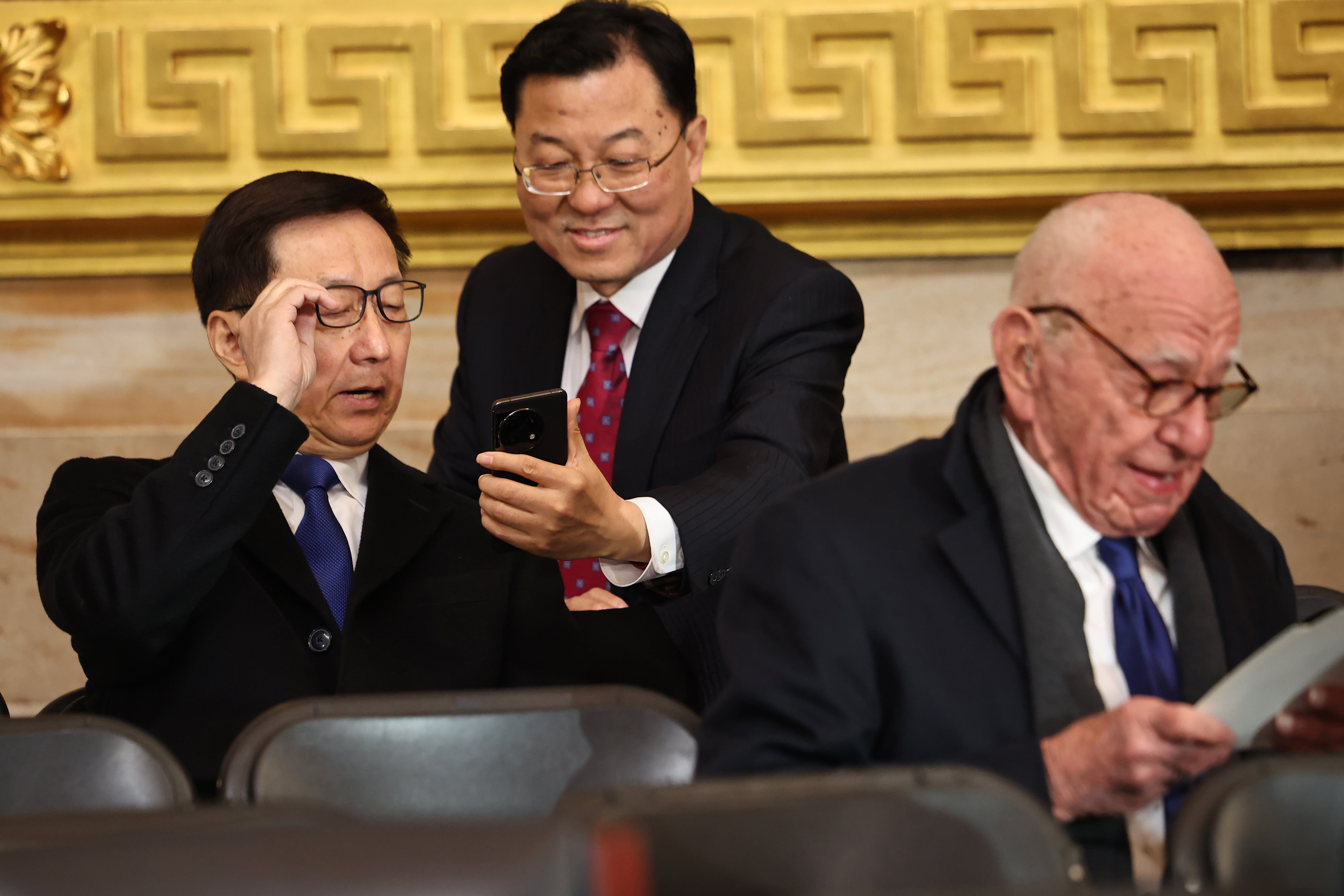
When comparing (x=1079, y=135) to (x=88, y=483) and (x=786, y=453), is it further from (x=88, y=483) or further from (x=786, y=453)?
(x=88, y=483)

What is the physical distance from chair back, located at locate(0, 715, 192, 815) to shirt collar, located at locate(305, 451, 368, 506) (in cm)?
61

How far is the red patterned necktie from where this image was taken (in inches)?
93.2

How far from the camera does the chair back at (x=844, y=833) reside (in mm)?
1001

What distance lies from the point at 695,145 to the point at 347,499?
0.97m

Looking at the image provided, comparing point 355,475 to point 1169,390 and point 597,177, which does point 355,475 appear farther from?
point 1169,390

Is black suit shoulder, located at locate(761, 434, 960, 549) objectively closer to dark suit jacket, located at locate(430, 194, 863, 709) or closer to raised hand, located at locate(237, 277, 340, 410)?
dark suit jacket, located at locate(430, 194, 863, 709)

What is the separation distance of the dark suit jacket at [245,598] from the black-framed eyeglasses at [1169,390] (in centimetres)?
87


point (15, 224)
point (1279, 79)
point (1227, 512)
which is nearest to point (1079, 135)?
point (1279, 79)

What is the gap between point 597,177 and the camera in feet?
7.70

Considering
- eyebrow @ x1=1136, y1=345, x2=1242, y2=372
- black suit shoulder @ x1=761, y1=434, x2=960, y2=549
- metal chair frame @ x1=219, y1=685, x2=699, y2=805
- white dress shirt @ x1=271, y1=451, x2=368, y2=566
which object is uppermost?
eyebrow @ x1=1136, y1=345, x2=1242, y2=372

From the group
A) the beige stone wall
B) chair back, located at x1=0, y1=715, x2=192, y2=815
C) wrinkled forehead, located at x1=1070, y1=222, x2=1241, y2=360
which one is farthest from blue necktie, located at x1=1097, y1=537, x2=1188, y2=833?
the beige stone wall

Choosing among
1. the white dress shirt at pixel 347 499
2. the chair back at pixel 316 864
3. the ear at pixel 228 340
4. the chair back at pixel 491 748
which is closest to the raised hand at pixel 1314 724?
the chair back at pixel 491 748

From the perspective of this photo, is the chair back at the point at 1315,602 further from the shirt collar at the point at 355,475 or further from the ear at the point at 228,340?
the ear at the point at 228,340

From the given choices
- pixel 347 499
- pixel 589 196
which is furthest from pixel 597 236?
pixel 347 499
